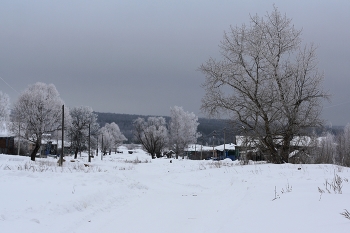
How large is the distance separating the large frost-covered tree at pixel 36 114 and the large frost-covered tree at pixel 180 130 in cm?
4255

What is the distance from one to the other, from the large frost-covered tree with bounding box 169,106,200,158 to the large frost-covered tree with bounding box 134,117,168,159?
3825mm

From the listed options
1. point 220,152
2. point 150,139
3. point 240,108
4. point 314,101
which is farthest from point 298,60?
point 220,152

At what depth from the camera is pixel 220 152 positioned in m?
106

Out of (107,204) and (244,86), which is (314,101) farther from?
(107,204)

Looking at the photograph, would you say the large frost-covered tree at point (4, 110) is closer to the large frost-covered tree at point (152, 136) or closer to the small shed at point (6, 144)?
the small shed at point (6, 144)

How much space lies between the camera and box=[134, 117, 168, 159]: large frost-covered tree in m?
93.6

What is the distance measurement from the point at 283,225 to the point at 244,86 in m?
18.9

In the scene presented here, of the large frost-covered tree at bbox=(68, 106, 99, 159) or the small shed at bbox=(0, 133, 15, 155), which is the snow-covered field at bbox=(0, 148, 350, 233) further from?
the small shed at bbox=(0, 133, 15, 155)

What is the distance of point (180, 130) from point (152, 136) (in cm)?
947

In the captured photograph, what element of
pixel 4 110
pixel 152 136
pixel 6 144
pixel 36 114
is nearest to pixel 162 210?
pixel 36 114

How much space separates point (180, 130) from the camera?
88.1m

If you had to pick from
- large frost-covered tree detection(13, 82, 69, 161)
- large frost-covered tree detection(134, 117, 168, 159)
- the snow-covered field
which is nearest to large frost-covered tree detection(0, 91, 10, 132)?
large frost-covered tree detection(13, 82, 69, 161)

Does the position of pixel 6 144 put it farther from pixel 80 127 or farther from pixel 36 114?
pixel 36 114

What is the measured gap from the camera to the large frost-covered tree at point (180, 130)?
290 ft
